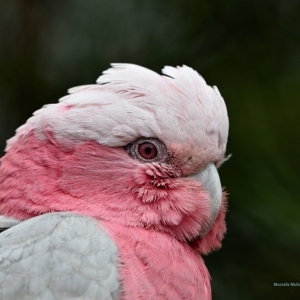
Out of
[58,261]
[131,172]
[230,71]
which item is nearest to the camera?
[58,261]

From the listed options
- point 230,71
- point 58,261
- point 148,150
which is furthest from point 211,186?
point 230,71

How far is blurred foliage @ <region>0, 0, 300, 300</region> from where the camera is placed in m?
2.96

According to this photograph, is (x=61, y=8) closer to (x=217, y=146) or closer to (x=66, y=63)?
(x=66, y=63)

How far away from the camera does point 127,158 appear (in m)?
2.06

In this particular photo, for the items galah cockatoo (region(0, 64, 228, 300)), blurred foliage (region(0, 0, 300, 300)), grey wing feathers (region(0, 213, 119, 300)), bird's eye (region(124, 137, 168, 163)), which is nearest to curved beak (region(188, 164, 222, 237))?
galah cockatoo (region(0, 64, 228, 300))

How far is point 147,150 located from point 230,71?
142cm

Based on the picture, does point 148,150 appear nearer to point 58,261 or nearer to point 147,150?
point 147,150

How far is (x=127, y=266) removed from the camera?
185 centimetres

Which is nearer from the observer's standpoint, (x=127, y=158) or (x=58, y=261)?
(x=58, y=261)

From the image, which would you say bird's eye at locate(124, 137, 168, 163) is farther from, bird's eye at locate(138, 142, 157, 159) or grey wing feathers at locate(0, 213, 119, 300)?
grey wing feathers at locate(0, 213, 119, 300)

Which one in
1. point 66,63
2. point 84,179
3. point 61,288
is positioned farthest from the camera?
point 66,63

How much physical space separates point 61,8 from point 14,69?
56 cm

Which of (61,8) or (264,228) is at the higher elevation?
(61,8)

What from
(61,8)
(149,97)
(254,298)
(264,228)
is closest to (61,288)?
(149,97)
